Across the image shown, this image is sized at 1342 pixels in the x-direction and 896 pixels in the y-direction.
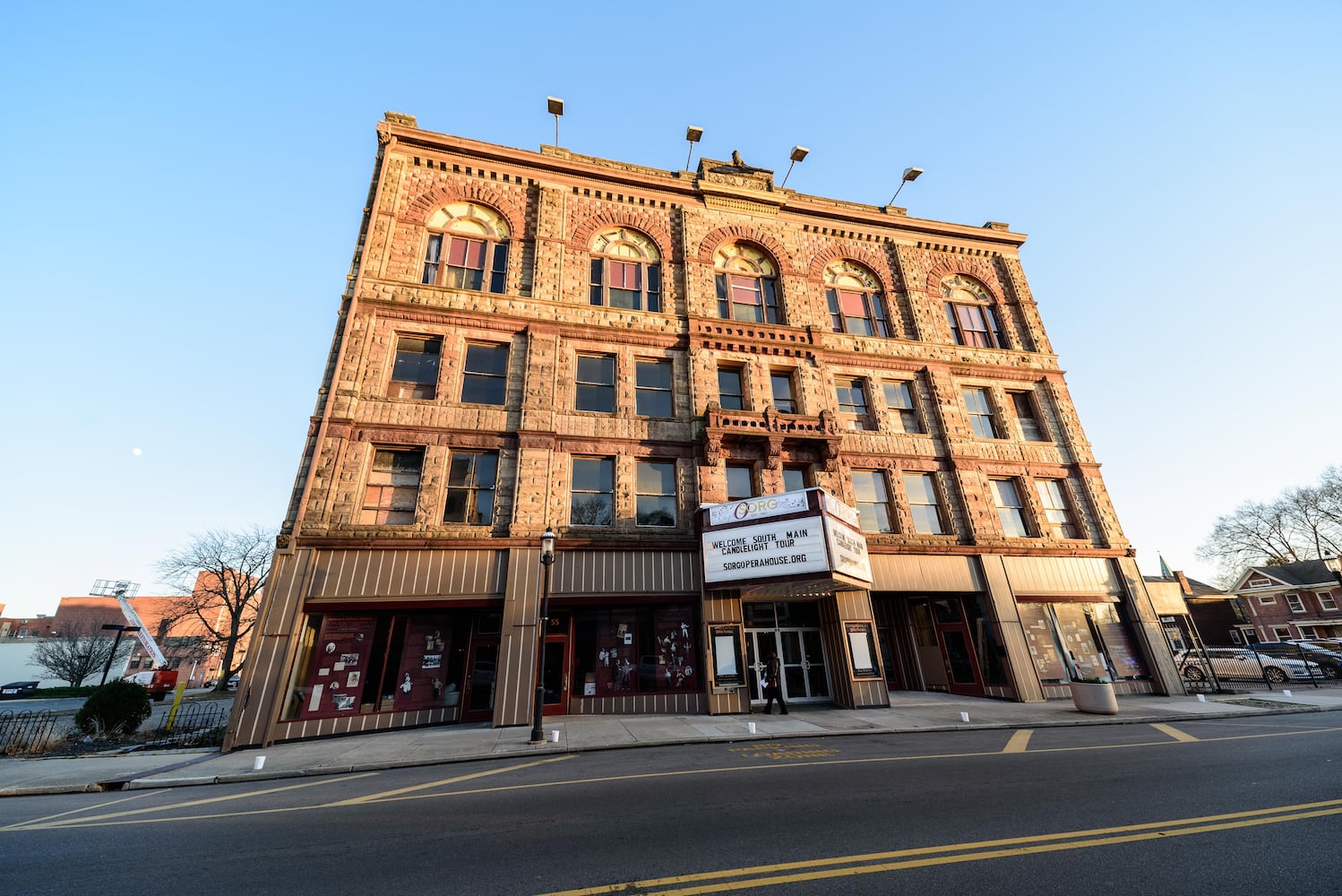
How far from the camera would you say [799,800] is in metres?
6.72

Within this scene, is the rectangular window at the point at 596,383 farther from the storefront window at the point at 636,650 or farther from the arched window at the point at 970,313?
the arched window at the point at 970,313

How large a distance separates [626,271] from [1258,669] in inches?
1393

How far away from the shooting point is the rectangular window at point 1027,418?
A: 2227 cm

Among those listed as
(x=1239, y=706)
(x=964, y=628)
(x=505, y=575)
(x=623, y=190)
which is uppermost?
(x=623, y=190)

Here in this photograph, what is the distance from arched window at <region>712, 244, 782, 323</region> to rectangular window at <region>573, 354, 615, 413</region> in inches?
222

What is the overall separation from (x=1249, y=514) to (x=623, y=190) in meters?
75.8

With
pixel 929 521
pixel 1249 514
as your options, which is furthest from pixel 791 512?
pixel 1249 514

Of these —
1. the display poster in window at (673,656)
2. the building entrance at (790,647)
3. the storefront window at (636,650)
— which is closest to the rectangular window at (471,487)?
the storefront window at (636,650)

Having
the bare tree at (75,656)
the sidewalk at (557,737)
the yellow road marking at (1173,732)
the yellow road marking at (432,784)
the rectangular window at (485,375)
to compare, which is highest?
the rectangular window at (485,375)

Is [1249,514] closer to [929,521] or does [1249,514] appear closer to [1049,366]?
[1049,366]

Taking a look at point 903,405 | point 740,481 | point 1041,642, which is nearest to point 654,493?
point 740,481

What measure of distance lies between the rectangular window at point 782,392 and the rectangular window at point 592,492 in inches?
286

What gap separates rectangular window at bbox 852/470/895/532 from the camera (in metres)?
19.0

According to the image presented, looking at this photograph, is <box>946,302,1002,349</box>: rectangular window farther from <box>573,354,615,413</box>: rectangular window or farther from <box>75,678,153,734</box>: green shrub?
<box>75,678,153,734</box>: green shrub
